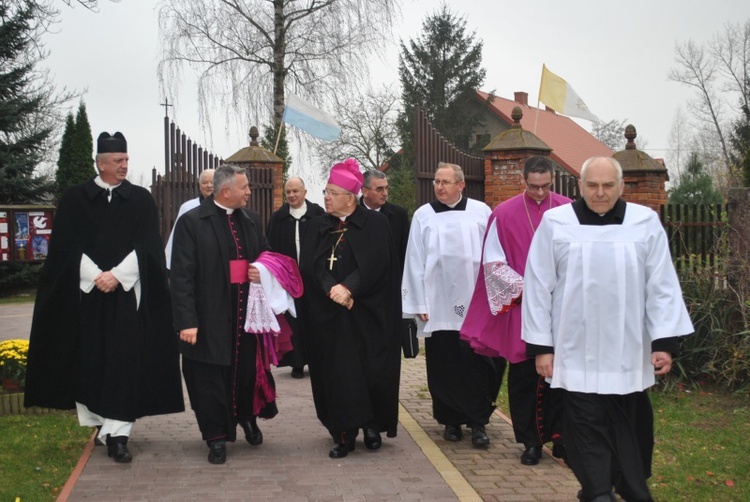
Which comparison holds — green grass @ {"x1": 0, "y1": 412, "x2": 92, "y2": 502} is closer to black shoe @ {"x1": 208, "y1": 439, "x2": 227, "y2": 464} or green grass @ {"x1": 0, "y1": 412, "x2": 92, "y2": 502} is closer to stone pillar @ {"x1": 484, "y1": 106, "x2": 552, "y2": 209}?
black shoe @ {"x1": 208, "y1": 439, "x2": 227, "y2": 464}

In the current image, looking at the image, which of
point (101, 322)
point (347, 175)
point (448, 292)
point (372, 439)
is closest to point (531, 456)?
point (372, 439)

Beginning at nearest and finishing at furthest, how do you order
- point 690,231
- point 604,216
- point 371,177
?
point 604,216
point 371,177
point 690,231

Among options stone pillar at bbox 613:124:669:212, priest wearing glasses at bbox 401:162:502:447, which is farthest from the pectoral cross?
stone pillar at bbox 613:124:669:212

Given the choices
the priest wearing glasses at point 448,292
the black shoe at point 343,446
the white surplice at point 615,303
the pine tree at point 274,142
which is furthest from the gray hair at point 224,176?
the pine tree at point 274,142

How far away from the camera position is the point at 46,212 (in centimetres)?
2664

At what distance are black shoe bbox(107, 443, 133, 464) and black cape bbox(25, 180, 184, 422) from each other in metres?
0.20

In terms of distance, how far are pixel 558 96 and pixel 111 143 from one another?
730cm

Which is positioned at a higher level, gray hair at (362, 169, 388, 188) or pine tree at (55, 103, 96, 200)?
→ pine tree at (55, 103, 96, 200)

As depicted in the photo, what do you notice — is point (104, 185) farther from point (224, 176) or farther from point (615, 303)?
point (615, 303)

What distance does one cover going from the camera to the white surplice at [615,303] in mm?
4984

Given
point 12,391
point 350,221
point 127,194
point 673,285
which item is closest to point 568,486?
point 673,285

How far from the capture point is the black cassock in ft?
22.5

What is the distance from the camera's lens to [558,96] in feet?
41.1

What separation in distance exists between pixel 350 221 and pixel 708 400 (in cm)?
405
